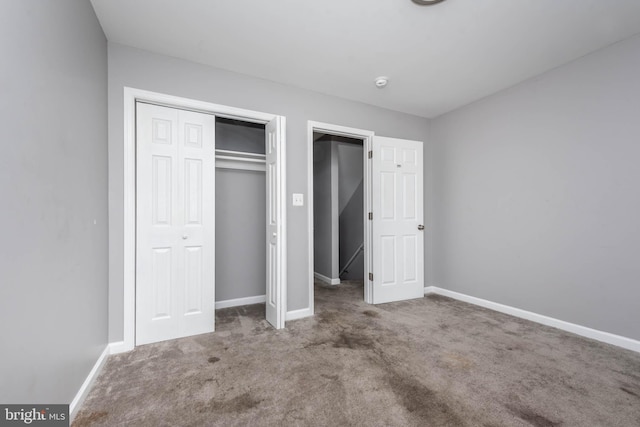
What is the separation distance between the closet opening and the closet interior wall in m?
1.35

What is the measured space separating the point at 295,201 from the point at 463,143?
241 centimetres

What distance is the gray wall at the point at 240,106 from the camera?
2223 millimetres

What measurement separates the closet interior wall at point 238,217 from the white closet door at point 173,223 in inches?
26.6

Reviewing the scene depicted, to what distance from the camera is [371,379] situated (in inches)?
71.6

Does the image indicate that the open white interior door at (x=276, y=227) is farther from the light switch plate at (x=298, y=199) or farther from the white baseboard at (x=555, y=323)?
the white baseboard at (x=555, y=323)

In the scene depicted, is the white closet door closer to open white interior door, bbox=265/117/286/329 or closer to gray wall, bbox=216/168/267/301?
open white interior door, bbox=265/117/286/329

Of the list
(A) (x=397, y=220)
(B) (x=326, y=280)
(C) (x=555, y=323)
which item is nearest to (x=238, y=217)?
(B) (x=326, y=280)

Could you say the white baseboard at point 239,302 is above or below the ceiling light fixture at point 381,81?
below

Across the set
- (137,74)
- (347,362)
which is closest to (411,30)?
(137,74)

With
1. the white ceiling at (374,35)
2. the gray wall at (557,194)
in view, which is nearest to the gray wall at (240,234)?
the white ceiling at (374,35)

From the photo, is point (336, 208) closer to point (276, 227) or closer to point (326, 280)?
point (326, 280)

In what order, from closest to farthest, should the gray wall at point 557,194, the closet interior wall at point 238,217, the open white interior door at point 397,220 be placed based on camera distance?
1. the gray wall at point 557,194
2. the closet interior wall at point 238,217
3. the open white interior door at point 397,220

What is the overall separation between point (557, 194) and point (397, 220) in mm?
1656

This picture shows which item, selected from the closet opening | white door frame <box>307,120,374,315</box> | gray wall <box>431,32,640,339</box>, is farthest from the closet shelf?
gray wall <box>431,32,640,339</box>
